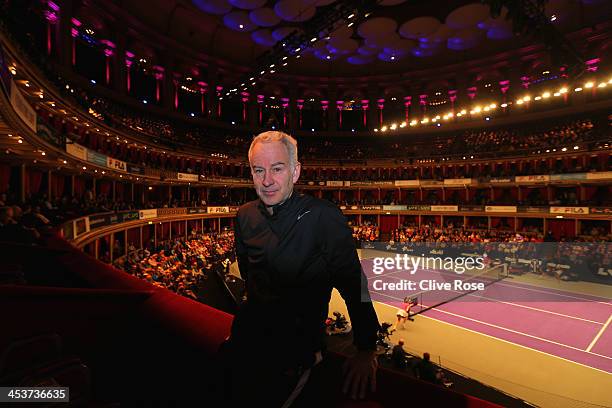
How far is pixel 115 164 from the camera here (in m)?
19.1

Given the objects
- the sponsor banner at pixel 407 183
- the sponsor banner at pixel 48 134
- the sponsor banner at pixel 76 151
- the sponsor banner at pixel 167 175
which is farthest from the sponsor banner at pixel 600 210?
the sponsor banner at pixel 48 134

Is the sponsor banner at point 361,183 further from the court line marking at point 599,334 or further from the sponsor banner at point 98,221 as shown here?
the sponsor banner at point 98,221

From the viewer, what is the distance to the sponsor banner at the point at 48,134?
1061 cm

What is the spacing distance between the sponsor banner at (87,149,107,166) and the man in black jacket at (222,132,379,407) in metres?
17.3

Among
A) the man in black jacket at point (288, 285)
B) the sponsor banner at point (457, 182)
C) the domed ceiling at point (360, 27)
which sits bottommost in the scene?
the man in black jacket at point (288, 285)

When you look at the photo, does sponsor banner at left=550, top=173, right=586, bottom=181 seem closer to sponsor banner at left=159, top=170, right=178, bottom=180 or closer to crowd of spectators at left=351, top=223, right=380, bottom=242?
crowd of spectators at left=351, top=223, right=380, bottom=242

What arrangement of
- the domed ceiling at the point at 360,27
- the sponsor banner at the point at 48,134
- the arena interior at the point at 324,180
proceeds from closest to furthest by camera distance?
the arena interior at the point at 324,180 → the sponsor banner at the point at 48,134 → the domed ceiling at the point at 360,27

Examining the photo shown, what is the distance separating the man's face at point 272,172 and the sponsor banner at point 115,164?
1925 centimetres

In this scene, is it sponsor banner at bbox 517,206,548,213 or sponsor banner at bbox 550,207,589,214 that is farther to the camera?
sponsor banner at bbox 517,206,548,213

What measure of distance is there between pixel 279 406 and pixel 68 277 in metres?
3.46

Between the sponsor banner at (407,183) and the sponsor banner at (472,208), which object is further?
the sponsor banner at (407,183)

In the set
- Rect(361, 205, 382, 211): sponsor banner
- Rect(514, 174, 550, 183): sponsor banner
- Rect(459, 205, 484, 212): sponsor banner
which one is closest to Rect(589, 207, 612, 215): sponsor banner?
Rect(514, 174, 550, 183): sponsor banner

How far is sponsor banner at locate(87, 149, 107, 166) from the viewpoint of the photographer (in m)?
16.0

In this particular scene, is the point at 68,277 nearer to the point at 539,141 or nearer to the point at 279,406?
the point at 279,406
